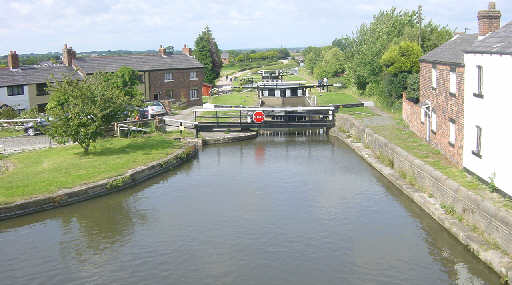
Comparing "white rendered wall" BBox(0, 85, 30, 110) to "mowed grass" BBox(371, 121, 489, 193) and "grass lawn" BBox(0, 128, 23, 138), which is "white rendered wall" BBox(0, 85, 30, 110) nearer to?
"grass lawn" BBox(0, 128, 23, 138)

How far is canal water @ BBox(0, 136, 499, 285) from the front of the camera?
1418cm

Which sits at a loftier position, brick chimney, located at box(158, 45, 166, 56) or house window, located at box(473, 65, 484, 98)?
brick chimney, located at box(158, 45, 166, 56)

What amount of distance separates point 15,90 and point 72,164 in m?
20.8

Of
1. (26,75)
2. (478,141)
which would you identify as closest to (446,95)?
(478,141)

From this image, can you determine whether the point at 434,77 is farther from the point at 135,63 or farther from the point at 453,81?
the point at 135,63

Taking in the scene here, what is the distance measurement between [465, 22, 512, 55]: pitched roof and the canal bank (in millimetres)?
4560

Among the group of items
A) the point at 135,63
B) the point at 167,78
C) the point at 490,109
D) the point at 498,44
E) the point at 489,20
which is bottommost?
the point at 490,109

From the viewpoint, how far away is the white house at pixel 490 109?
1608 centimetres

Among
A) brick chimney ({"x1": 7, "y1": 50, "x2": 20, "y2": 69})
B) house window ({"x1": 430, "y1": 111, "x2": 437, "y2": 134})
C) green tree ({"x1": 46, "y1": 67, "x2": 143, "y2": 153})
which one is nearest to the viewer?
house window ({"x1": 430, "y1": 111, "x2": 437, "y2": 134})

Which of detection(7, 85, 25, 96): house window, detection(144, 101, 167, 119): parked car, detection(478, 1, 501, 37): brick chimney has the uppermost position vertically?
detection(478, 1, 501, 37): brick chimney

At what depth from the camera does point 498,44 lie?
17.4 metres

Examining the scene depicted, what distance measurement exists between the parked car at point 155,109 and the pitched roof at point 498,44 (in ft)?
87.1

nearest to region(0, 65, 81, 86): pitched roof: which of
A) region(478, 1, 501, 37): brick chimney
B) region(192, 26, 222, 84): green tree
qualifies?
region(192, 26, 222, 84): green tree

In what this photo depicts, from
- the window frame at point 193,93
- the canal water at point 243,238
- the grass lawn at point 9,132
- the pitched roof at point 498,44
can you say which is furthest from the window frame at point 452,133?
the window frame at point 193,93
